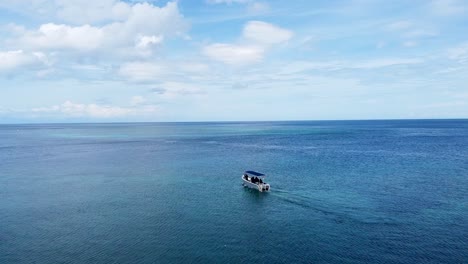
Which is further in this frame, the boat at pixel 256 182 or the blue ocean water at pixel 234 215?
the boat at pixel 256 182

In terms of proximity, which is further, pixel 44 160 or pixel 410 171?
pixel 44 160

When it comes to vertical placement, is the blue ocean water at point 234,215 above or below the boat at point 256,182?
below

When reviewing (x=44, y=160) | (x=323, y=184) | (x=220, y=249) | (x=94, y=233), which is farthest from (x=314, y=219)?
(x=44, y=160)

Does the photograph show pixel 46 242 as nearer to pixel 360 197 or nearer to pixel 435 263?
pixel 435 263

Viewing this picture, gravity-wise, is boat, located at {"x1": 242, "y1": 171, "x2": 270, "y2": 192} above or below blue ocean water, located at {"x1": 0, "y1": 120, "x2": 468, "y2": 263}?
above

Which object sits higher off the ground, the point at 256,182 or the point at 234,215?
the point at 256,182

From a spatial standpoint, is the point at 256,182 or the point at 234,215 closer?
the point at 234,215

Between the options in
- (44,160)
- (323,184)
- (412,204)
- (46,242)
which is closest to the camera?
(46,242)

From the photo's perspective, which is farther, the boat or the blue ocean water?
the boat
